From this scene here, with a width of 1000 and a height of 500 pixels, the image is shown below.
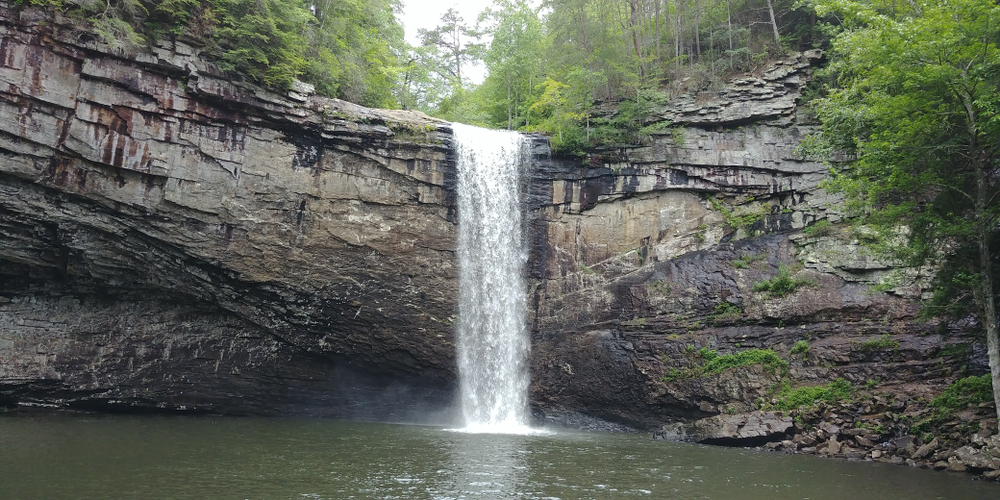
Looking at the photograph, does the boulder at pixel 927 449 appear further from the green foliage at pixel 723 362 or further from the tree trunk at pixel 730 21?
the tree trunk at pixel 730 21

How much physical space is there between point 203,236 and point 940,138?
19042 mm

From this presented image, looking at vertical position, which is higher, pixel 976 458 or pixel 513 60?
pixel 513 60

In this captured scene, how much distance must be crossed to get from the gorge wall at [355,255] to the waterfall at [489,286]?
1.76 ft

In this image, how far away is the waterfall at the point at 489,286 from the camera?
21.1 meters

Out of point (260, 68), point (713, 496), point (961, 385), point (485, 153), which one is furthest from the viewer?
point (485, 153)

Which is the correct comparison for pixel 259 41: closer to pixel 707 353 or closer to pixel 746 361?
pixel 707 353

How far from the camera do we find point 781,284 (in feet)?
64.6

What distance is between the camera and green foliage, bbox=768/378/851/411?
16.3 m

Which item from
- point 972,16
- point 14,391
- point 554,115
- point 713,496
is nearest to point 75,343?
point 14,391

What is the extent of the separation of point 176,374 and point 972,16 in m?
23.5

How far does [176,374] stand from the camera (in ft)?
66.4

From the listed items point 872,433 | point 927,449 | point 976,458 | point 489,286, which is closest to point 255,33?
point 489,286

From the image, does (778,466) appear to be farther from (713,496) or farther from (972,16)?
(972,16)

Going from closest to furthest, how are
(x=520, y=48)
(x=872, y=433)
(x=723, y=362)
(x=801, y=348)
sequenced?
(x=872, y=433) < (x=801, y=348) < (x=723, y=362) < (x=520, y=48)
